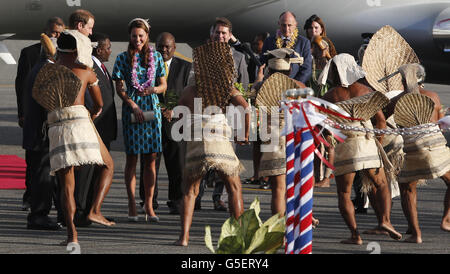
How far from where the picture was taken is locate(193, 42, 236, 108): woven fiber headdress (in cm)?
734

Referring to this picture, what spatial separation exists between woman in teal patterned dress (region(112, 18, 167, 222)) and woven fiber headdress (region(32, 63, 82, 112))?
4.52 ft

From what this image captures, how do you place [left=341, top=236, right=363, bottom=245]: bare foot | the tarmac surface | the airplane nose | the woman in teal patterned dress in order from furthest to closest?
the airplane nose → the woman in teal patterned dress → [left=341, top=236, right=363, bottom=245]: bare foot → the tarmac surface

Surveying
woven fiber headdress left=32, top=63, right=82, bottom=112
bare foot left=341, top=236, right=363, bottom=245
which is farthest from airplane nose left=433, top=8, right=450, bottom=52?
woven fiber headdress left=32, top=63, right=82, bottom=112

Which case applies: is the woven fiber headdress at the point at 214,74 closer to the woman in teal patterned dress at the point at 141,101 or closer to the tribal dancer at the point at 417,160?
the woman in teal patterned dress at the point at 141,101

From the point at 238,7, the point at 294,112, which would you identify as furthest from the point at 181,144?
the point at 238,7

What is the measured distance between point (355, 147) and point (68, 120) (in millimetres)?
A: 2345

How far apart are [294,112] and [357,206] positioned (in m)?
3.96

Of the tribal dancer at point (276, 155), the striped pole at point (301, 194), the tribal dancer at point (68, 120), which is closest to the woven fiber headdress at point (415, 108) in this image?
the tribal dancer at point (276, 155)

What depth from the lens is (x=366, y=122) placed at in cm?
762

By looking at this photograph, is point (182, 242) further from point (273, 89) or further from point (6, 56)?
point (6, 56)

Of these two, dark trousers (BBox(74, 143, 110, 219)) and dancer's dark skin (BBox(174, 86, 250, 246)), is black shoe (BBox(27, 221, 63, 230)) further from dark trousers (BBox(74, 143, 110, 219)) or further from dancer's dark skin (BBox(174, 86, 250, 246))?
dancer's dark skin (BBox(174, 86, 250, 246))

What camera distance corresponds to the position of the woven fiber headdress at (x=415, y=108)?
25.0 feet

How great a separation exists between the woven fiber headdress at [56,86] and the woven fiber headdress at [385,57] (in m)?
2.83

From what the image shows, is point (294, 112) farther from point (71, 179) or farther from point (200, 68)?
point (71, 179)
